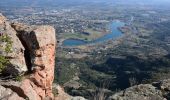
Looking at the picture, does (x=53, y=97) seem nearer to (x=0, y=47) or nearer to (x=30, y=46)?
(x=30, y=46)

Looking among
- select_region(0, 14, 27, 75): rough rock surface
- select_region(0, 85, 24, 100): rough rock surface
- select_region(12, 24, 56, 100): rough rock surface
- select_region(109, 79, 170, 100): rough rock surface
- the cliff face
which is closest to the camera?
select_region(0, 85, 24, 100): rough rock surface

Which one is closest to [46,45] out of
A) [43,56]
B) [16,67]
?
[43,56]

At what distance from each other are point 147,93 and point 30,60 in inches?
396

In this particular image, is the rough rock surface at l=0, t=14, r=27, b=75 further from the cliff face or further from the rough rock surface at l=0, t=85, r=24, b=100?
the rough rock surface at l=0, t=85, r=24, b=100

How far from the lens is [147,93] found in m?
28.2

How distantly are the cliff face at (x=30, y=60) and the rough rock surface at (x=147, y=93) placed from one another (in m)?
6.39

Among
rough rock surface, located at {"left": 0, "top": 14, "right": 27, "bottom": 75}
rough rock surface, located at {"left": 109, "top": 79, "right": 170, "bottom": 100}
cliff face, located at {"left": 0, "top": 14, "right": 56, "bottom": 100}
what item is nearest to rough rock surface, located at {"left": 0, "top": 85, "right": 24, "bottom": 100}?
cliff face, located at {"left": 0, "top": 14, "right": 56, "bottom": 100}

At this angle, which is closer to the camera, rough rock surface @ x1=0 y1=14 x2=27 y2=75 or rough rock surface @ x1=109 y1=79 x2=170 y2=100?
rough rock surface @ x1=0 y1=14 x2=27 y2=75

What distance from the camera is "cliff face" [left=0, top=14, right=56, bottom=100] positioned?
21.4 m

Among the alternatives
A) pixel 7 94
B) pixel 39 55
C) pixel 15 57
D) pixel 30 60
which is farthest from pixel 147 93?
pixel 7 94

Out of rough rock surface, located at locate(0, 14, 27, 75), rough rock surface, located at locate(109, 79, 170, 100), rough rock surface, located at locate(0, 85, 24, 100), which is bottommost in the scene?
rough rock surface, located at locate(109, 79, 170, 100)

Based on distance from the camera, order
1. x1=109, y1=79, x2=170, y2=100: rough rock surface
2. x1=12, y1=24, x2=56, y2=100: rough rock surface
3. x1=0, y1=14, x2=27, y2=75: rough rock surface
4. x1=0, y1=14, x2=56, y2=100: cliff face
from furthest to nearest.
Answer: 1. x1=109, y1=79, x2=170, y2=100: rough rock surface
2. x1=12, y1=24, x2=56, y2=100: rough rock surface
3. x1=0, y1=14, x2=27, y2=75: rough rock surface
4. x1=0, y1=14, x2=56, y2=100: cliff face

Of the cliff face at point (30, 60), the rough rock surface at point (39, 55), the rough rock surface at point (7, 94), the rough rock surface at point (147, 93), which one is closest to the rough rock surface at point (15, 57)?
the cliff face at point (30, 60)

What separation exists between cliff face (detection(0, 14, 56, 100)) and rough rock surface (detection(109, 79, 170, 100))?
639 centimetres
